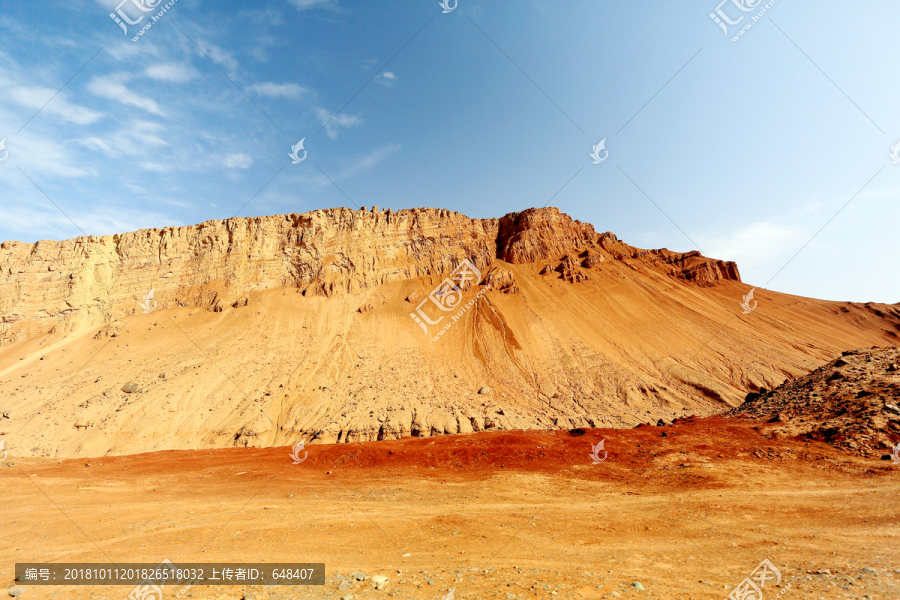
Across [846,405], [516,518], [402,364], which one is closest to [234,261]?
[402,364]

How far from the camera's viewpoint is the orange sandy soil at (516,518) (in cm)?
609

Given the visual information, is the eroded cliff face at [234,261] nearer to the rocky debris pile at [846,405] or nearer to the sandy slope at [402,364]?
the sandy slope at [402,364]

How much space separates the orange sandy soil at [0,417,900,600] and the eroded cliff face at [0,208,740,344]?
78.2 feet

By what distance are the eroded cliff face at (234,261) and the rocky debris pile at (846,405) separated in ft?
95.2

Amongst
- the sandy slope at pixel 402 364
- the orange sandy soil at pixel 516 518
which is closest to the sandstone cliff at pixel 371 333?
the sandy slope at pixel 402 364

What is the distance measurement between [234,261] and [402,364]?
24.0m

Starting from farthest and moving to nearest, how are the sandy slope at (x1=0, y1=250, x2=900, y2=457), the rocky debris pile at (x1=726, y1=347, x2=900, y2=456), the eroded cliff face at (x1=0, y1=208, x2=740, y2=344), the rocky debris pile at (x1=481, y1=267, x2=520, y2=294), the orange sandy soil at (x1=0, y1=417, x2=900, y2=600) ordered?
the rocky debris pile at (x1=481, y1=267, x2=520, y2=294)
the eroded cliff face at (x1=0, y1=208, x2=740, y2=344)
the sandy slope at (x1=0, y1=250, x2=900, y2=457)
the rocky debris pile at (x1=726, y1=347, x2=900, y2=456)
the orange sandy soil at (x1=0, y1=417, x2=900, y2=600)

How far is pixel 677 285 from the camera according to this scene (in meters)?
41.4

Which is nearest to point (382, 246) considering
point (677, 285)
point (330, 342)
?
point (330, 342)

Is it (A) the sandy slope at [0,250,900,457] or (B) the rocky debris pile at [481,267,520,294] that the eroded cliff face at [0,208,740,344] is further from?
(B) the rocky debris pile at [481,267,520,294]

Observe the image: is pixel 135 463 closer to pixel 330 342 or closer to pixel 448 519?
pixel 330 342

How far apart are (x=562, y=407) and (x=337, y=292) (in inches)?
965

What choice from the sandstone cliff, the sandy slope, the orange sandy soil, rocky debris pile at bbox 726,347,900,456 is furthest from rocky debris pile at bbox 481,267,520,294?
rocky debris pile at bbox 726,347,900,456

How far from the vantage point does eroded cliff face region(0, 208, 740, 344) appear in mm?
37500
